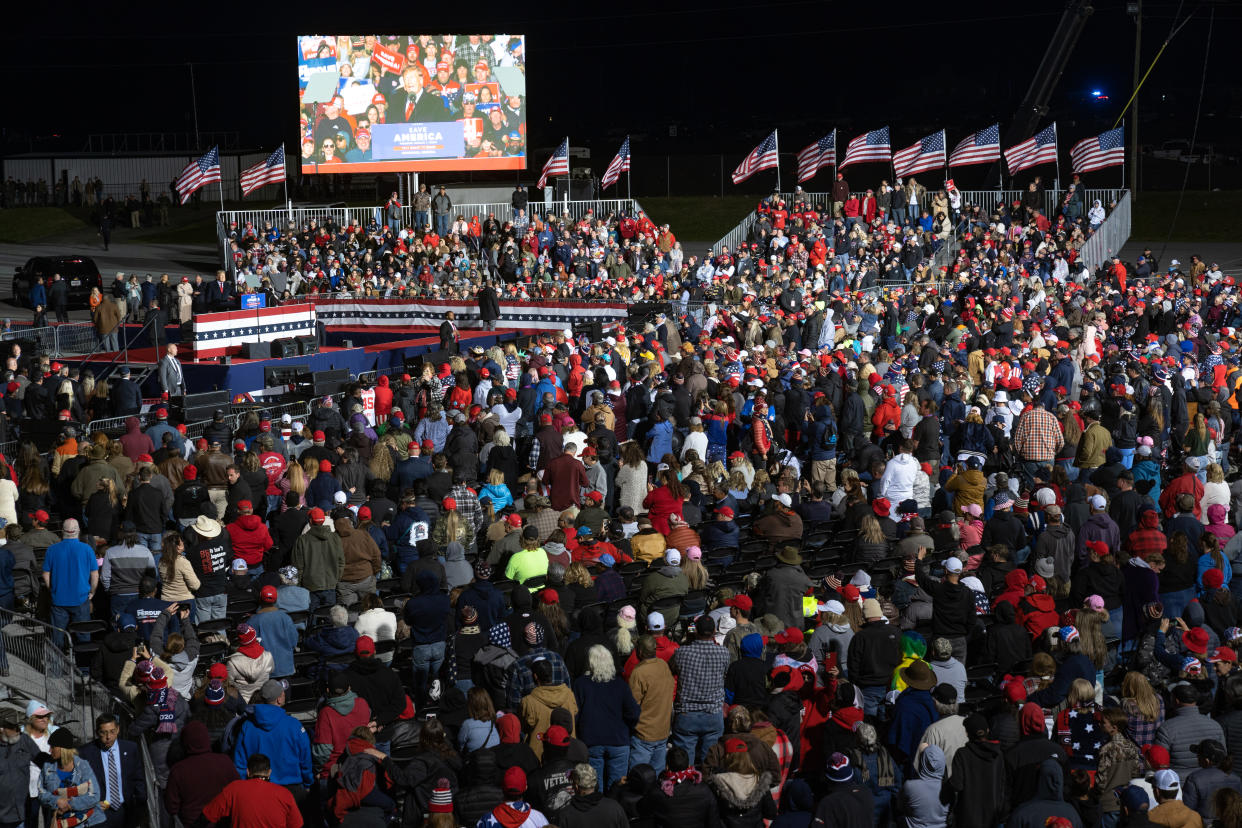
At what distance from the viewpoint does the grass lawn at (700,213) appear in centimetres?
5047

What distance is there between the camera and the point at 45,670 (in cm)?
1180

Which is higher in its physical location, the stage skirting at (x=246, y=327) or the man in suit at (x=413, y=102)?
the man in suit at (x=413, y=102)

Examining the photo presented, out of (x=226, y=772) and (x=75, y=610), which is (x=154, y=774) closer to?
(x=226, y=772)

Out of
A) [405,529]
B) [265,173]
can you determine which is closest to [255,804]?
[405,529]

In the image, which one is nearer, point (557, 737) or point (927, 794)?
point (557, 737)

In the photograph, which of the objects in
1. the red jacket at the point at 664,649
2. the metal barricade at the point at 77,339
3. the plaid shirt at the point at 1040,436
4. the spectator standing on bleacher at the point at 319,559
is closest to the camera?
the red jacket at the point at 664,649

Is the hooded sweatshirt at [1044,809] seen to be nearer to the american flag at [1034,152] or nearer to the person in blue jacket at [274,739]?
the person in blue jacket at [274,739]

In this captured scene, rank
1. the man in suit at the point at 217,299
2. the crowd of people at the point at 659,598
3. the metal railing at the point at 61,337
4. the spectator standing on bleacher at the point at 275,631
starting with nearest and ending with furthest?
1. the crowd of people at the point at 659,598
2. the spectator standing on bleacher at the point at 275,631
3. the metal railing at the point at 61,337
4. the man in suit at the point at 217,299

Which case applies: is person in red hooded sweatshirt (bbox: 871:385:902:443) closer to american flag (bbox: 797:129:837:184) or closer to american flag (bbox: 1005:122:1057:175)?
american flag (bbox: 1005:122:1057:175)

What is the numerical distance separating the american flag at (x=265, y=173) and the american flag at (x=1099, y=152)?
20883 mm

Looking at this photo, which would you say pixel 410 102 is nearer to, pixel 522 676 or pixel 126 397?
pixel 126 397

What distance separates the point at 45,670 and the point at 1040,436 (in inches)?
441

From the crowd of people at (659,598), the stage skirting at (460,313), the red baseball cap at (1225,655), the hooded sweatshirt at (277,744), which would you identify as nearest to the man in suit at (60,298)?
the stage skirting at (460,313)

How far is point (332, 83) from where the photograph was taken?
4069 cm
